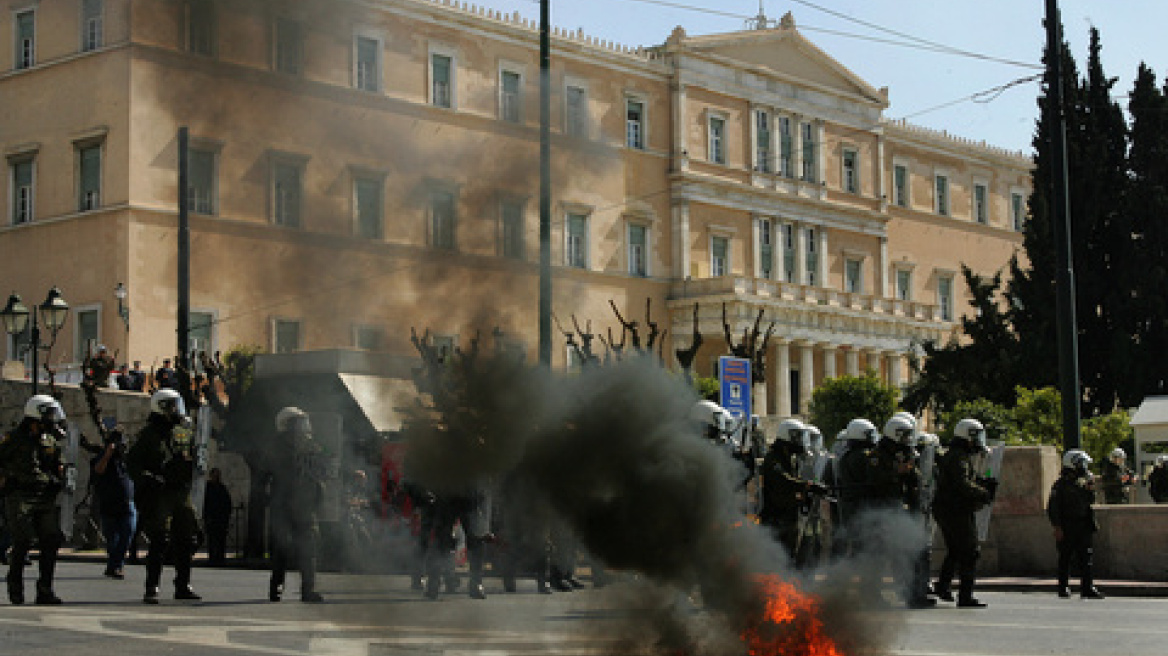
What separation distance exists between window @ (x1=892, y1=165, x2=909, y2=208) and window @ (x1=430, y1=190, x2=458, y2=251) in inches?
2758

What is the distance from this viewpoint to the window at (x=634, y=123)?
12.3 metres

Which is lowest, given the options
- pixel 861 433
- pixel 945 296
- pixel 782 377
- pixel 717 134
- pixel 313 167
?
pixel 861 433

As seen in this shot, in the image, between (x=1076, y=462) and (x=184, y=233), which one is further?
(x=1076, y=462)

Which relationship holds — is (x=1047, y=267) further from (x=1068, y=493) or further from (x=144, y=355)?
(x=144, y=355)

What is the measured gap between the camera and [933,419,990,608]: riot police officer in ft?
55.1

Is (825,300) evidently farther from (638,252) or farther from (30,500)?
(30,500)

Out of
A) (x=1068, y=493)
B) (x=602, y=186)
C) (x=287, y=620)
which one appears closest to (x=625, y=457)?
(x=602, y=186)

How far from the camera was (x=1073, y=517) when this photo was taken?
63.9 ft

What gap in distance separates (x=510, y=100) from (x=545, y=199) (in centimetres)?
66

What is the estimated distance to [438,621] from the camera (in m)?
11.9

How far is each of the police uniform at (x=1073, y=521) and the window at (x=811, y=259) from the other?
51.9 metres

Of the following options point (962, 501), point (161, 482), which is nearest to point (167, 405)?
point (161, 482)

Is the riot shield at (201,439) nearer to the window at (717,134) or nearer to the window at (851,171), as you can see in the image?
the window at (717,134)

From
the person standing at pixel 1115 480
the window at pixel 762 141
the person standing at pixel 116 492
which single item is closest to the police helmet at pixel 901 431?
the person standing at pixel 116 492
